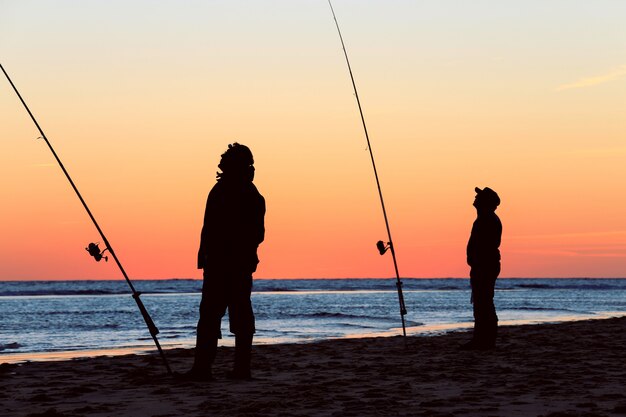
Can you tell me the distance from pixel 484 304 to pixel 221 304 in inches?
168

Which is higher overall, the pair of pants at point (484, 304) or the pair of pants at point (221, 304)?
the pair of pants at point (221, 304)

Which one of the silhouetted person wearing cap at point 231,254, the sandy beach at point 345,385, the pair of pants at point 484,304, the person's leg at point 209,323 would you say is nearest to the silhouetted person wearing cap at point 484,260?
the pair of pants at point 484,304

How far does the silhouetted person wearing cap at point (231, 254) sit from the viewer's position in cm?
674

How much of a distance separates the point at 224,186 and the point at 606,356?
4.47 metres

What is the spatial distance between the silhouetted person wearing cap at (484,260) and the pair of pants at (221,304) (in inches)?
157

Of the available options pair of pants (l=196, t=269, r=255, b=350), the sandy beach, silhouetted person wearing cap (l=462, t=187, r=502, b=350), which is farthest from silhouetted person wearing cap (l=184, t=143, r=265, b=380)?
silhouetted person wearing cap (l=462, t=187, r=502, b=350)

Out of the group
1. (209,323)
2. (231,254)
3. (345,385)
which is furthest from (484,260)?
(209,323)

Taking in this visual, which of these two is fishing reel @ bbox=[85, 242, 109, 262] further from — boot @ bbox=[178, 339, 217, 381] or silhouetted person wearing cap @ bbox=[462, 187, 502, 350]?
silhouetted person wearing cap @ bbox=[462, 187, 502, 350]

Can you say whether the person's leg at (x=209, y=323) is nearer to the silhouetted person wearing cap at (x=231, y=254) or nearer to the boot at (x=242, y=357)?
the silhouetted person wearing cap at (x=231, y=254)

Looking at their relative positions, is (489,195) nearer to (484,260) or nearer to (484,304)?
(484,260)

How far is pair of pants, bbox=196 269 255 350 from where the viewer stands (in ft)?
22.1

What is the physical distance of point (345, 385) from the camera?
6457 millimetres

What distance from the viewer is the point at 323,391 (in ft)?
19.9

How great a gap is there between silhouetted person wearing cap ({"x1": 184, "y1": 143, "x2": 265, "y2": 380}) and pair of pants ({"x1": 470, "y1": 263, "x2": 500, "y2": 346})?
3.99 metres
